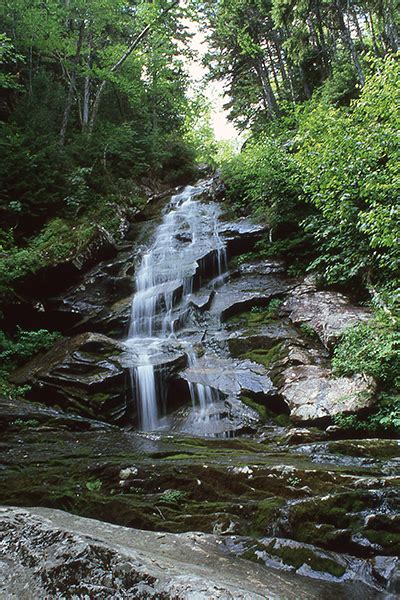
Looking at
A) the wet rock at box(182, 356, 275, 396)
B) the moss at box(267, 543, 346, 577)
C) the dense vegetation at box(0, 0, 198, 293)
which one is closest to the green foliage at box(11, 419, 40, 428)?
the wet rock at box(182, 356, 275, 396)

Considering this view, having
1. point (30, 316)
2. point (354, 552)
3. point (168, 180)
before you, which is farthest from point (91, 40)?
point (354, 552)

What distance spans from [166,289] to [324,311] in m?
4.47

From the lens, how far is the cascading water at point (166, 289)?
789 cm

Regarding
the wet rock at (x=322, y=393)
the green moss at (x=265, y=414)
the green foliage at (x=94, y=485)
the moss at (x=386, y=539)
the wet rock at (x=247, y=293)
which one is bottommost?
the green moss at (x=265, y=414)

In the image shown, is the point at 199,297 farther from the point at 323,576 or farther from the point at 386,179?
the point at 323,576

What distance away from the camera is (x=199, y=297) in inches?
431

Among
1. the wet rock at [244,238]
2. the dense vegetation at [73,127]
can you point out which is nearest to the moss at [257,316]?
the wet rock at [244,238]

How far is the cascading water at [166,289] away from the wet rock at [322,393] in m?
1.67

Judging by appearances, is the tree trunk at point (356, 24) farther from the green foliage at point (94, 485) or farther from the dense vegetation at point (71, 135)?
the green foliage at point (94, 485)

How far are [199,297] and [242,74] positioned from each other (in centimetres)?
1688

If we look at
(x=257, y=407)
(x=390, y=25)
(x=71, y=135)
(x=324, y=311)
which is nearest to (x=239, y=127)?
(x=390, y=25)

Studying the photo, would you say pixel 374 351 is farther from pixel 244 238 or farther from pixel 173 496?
pixel 244 238

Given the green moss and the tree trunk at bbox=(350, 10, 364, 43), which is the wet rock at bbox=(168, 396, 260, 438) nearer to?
the green moss

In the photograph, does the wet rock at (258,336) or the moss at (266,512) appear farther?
the wet rock at (258,336)
